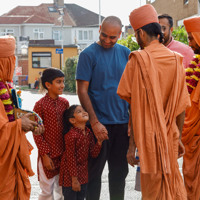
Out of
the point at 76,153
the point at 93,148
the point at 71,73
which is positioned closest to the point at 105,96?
the point at 93,148

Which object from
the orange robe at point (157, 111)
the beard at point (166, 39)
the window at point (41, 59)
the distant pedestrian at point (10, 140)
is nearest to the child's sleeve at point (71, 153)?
the distant pedestrian at point (10, 140)

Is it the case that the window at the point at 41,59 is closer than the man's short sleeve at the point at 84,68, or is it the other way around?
the man's short sleeve at the point at 84,68

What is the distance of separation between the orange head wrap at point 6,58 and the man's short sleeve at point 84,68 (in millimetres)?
→ 874

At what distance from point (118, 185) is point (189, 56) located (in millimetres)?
1941

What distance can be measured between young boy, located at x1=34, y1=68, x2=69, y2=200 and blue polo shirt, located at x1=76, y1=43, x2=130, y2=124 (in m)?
0.33

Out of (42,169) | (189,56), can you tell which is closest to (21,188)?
(42,169)

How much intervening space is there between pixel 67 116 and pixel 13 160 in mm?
961

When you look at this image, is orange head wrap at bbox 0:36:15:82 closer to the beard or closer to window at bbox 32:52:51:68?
the beard

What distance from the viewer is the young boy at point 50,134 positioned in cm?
468

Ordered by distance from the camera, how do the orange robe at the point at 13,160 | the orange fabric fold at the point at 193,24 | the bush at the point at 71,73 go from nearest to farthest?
the orange robe at the point at 13,160
the orange fabric fold at the point at 193,24
the bush at the point at 71,73

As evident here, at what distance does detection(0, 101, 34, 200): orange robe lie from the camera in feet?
12.9

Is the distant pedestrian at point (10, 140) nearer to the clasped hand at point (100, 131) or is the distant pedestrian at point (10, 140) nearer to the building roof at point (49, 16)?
the clasped hand at point (100, 131)

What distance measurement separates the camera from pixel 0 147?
3.94 metres

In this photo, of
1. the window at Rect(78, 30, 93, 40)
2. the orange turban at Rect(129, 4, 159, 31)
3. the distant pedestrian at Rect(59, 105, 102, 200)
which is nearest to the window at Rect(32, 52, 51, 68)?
the window at Rect(78, 30, 93, 40)
